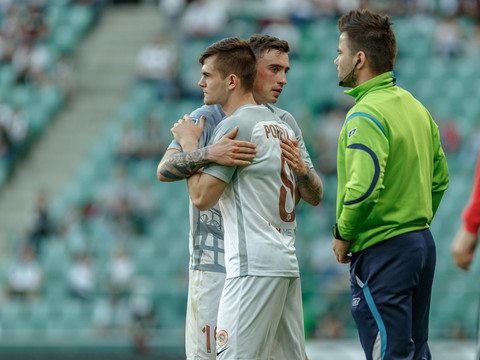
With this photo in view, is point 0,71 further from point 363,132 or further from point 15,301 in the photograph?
point 363,132

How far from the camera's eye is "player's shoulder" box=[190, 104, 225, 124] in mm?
4887

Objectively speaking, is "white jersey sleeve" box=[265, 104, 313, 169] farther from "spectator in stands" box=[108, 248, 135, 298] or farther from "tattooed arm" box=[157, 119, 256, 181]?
"spectator in stands" box=[108, 248, 135, 298]

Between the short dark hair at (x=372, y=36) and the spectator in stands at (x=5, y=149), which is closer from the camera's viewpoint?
the short dark hair at (x=372, y=36)

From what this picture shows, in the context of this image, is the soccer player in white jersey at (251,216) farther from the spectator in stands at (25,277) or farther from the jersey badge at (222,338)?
the spectator in stands at (25,277)

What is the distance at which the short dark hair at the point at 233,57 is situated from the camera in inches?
180

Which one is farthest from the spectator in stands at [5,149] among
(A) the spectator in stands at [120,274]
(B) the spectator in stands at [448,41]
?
(B) the spectator in stands at [448,41]

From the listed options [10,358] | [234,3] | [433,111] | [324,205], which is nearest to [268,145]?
[10,358]

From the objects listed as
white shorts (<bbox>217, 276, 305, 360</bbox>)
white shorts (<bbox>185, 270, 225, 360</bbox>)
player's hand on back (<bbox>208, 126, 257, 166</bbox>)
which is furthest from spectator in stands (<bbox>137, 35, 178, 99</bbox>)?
white shorts (<bbox>217, 276, 305, 360</bbox>)

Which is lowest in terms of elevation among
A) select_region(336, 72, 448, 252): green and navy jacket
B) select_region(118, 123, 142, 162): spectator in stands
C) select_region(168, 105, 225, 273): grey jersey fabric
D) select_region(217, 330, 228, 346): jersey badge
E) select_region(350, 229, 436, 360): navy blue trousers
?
select_region(217, 330, 228, 346): jersey badge

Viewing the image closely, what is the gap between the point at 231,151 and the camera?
173 inches

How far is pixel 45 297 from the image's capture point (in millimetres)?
12805

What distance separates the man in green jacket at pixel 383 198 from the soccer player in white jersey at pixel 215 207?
0.41m

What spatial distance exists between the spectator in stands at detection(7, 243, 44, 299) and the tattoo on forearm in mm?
9076

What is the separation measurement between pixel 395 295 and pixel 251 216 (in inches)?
33.8
